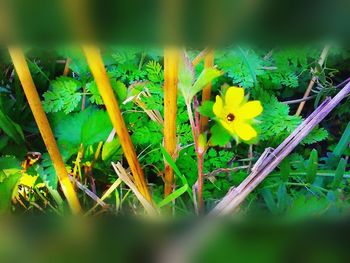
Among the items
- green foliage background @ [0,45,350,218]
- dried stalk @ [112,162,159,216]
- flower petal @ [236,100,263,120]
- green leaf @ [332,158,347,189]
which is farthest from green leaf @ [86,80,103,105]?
green leaf @ [332,158,347,189]

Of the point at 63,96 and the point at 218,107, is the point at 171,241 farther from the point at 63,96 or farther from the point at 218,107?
the point at 63,96

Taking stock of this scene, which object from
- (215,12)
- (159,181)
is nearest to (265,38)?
(215,12)

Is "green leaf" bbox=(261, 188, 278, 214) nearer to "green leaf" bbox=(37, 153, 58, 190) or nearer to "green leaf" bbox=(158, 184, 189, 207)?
"green leaf" bbox=(158, 184, 189, 207)

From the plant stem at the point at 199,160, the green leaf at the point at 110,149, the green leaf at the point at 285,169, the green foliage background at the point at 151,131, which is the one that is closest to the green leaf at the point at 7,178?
the green foliage background at the point at 151,131

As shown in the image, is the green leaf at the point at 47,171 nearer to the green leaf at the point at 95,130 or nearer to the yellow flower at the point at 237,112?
the green leaf at the point at 95,130

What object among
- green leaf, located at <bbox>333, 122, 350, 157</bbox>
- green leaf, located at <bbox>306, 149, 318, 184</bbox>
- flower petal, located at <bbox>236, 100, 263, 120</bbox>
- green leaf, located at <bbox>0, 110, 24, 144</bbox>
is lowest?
green leaf, located at <bbox>306, 149, 318, 184</bbox>

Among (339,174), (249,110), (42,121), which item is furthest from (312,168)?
(42,121)
